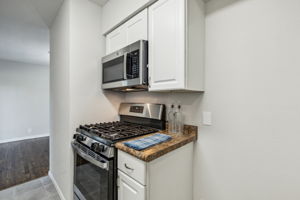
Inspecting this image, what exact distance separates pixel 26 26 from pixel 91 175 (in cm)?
276

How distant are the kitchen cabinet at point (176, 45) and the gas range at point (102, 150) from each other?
1.56ft

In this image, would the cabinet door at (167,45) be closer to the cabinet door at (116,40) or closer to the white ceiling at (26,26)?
the cabinet door at (116,40)

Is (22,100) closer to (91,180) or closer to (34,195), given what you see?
(34,195)

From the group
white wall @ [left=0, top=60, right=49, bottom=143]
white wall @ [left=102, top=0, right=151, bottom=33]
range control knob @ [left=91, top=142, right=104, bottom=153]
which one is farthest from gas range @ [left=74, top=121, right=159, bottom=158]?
white wall @ [left=0, top=60, right=49, bottom=143]

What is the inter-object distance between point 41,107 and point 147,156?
218 inches

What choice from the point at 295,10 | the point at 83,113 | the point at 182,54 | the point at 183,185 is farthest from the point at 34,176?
the point at 295,10

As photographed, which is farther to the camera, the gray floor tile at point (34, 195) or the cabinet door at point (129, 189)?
the gray floor tile at point (34, 195)

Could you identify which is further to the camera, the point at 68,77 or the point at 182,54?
the point at 68,77

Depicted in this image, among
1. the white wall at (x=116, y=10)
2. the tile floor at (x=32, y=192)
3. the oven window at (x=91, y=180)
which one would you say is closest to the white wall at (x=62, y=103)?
the tile floor at (x=32, y=192)

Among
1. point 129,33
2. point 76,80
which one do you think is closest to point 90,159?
point 76,80

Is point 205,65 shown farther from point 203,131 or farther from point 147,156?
point 147,156

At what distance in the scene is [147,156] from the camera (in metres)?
0.93

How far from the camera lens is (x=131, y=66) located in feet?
4.90

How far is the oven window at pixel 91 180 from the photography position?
1.23 m
